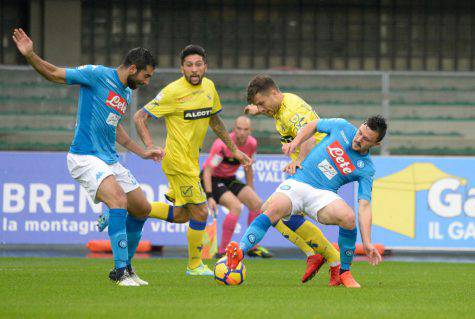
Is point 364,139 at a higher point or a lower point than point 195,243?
higher

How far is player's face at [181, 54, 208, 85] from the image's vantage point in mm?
11453

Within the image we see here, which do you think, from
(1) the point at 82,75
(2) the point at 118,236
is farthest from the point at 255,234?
(1) the point at 82,75

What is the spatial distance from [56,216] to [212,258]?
102 inches

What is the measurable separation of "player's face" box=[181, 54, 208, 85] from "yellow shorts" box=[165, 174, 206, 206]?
0.95 meters

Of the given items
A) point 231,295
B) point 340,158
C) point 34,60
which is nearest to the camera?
point 231,295

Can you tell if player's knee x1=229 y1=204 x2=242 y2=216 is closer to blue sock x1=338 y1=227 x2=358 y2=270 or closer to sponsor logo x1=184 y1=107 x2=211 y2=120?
sponsor logo x1=184 y1=107 x2=211 y2=120

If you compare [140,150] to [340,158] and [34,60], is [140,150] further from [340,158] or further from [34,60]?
[340,158]

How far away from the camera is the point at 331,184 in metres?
10.4

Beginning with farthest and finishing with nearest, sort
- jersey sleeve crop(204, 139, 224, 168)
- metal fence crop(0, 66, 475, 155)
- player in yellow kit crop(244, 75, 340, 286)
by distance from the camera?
1. metal fence crop(0, 66, 475, 155)
2. jersey sleeve crop(204, 139, 224, 168)
3. player in yellow kit crop(244, 75, 340, 286)

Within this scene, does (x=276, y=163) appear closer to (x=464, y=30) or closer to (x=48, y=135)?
(x=48, y=135)

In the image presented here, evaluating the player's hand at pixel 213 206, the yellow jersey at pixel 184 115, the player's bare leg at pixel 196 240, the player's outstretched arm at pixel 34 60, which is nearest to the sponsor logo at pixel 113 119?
the player's outstretched arm at pixel 34 60

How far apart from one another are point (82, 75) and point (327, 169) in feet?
7.46

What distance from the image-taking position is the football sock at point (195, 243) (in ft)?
38.7

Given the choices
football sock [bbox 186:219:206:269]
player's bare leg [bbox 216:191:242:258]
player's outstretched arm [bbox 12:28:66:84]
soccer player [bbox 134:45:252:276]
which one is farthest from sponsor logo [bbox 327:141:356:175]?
player's bare leg [bbox 216:191:242:258]
